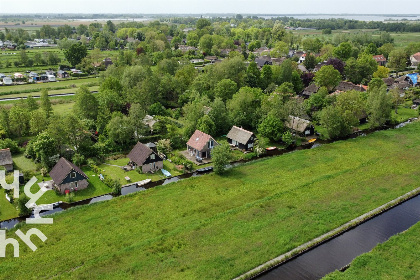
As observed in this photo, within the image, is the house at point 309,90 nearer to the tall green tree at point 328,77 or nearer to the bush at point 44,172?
the tall green tree at point 328,77

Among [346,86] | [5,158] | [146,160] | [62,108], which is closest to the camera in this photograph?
[5,158]

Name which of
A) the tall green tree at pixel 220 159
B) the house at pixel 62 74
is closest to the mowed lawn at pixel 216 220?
the tall green tree at pixel 220 159

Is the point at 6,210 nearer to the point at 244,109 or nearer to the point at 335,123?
the point at 244,109

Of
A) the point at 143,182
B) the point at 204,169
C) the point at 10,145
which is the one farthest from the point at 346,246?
the point at 10,145

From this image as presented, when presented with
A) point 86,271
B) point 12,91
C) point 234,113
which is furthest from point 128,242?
point 12,91

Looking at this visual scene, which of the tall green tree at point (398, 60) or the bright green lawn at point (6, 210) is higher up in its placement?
the tall green tree at point (398, 60)

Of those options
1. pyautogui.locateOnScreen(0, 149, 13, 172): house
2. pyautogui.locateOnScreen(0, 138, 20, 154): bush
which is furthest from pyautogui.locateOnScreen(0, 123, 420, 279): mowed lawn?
pyautogui.locateOnScreen(0, 138, 20, 154): bush

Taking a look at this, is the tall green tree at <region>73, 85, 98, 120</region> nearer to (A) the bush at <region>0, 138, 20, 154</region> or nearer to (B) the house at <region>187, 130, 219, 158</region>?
(A) the bush at <region>0, 138, 20, 154</region>
